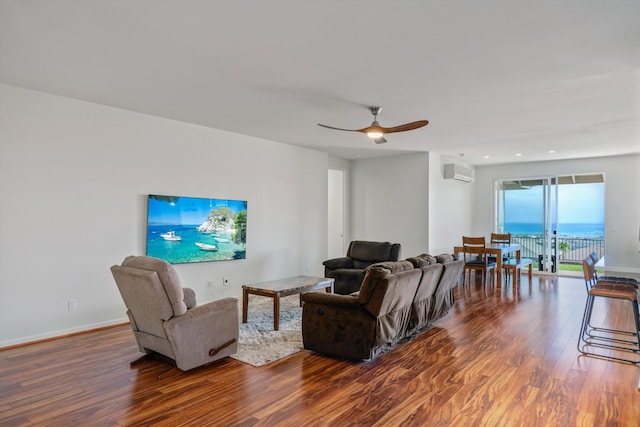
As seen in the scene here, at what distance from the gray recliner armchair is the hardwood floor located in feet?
0.58

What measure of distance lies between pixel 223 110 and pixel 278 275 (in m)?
3.26

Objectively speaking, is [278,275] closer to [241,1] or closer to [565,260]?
[241,1]

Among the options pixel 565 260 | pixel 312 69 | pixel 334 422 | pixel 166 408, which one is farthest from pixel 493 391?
pixel 565 260

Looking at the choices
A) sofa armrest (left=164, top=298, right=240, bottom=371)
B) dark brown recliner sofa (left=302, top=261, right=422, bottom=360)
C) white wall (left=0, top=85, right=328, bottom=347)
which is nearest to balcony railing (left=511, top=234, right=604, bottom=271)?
dark brown recliner sofa (left=302, top=261, right=422, bottom=360)

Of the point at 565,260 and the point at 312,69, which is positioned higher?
the point at 312,69

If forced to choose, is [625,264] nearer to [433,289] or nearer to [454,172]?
[454,172]

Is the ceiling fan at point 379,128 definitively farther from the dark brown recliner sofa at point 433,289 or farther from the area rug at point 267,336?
the area rug at point 267,336

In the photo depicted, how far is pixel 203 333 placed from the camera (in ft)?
10.8

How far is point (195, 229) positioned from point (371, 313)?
10.3 ft

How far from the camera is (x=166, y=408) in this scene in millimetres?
2633

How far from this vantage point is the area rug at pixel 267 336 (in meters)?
3.63

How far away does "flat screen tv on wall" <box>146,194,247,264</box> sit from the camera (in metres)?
5.05

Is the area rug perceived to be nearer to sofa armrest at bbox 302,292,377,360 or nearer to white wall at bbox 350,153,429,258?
sofa armrest at bbox 302,292,377,360

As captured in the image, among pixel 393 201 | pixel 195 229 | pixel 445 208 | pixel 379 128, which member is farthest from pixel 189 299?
pixel 445 208
